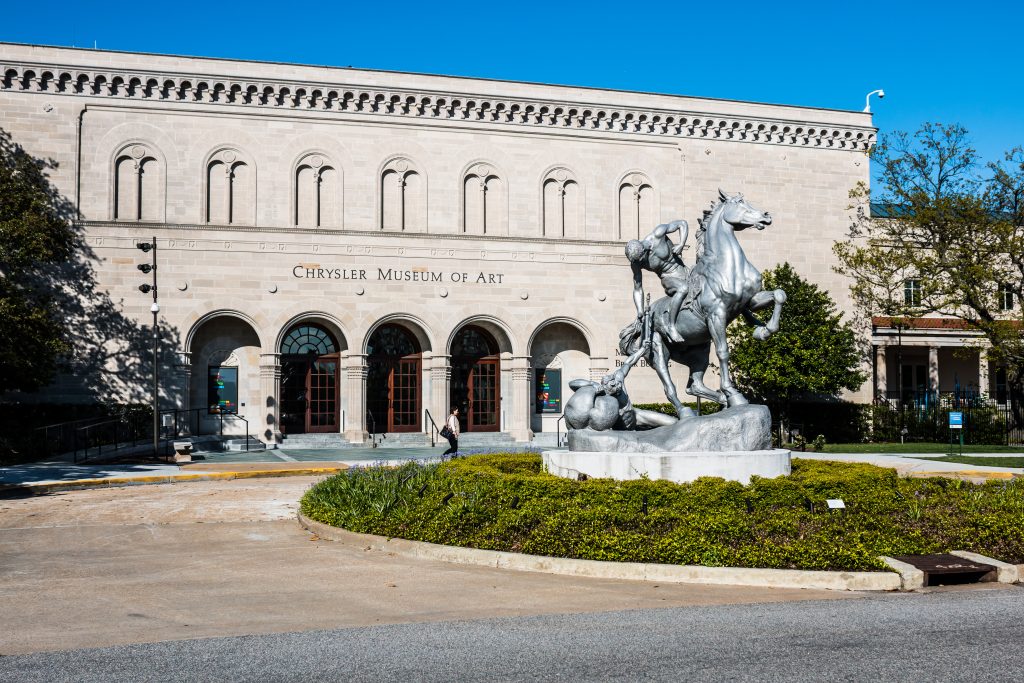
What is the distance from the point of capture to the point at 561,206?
121 feet

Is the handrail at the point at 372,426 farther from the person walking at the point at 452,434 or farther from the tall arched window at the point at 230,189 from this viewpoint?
the tall arched window at the point at 230,189

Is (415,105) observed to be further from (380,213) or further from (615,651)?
(615,651)

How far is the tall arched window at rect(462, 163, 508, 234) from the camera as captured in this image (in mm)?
36250

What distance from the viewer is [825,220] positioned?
131 feet

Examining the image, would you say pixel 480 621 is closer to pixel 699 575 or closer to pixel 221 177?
pixel 699 575

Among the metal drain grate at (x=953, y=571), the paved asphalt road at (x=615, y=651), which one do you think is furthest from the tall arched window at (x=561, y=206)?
the paved asphalt road at (x=615, y=651)

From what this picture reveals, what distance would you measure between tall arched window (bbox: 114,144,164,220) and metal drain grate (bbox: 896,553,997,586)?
29.4m

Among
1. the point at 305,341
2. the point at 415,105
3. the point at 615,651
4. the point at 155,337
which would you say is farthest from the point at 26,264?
the point at 615,651

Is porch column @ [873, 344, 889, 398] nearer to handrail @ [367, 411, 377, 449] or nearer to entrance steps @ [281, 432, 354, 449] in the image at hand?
handrail @ [367, 411, 377, 449]

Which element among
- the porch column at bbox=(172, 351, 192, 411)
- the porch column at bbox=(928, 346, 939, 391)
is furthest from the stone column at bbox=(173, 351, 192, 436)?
the porch column at bbox=(928, 346, 939, 391)

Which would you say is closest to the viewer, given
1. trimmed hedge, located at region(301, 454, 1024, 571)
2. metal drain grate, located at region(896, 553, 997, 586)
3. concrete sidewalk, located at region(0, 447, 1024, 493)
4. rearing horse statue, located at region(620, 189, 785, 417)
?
metal drain grate, located at region(896, 553, 997, 586)

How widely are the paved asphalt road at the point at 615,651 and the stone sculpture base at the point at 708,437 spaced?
513 cm

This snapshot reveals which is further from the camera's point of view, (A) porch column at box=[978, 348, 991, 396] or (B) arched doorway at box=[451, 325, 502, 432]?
(A) porch column at box=[978, 348, 991, 396]

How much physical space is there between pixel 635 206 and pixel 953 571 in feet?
95.1
